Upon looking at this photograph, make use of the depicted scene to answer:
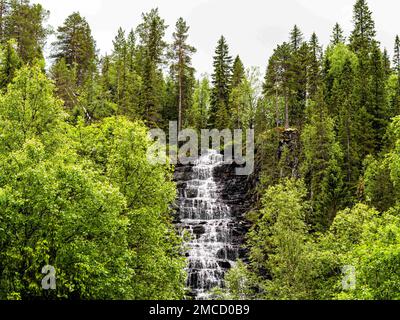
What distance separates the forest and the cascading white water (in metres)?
2.66

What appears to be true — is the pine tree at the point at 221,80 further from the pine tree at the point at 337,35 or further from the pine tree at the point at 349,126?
the pine tree at the point at 337,35

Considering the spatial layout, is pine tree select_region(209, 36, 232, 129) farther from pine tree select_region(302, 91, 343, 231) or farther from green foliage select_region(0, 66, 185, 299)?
green foliage select_region(0, 66, 185, 299)

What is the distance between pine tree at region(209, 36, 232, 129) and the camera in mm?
76375

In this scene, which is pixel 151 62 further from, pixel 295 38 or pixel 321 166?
pixel 321 166

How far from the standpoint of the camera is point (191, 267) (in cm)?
4741

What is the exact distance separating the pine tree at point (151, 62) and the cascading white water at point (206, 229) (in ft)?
31.8

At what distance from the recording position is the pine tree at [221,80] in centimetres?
7638

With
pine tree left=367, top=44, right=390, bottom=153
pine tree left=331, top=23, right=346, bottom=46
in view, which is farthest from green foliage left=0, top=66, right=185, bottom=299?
pine tree left=331, top=23, right=346, bottom=46

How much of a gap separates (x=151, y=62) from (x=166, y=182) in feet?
140

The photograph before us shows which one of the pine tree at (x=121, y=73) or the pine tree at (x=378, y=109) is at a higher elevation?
the pine tree at (x=121, y=73)

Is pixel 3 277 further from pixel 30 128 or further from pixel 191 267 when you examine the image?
pixel 191 267

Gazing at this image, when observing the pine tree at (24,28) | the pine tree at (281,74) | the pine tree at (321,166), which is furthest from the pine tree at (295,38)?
the pine tree at (24,28)
